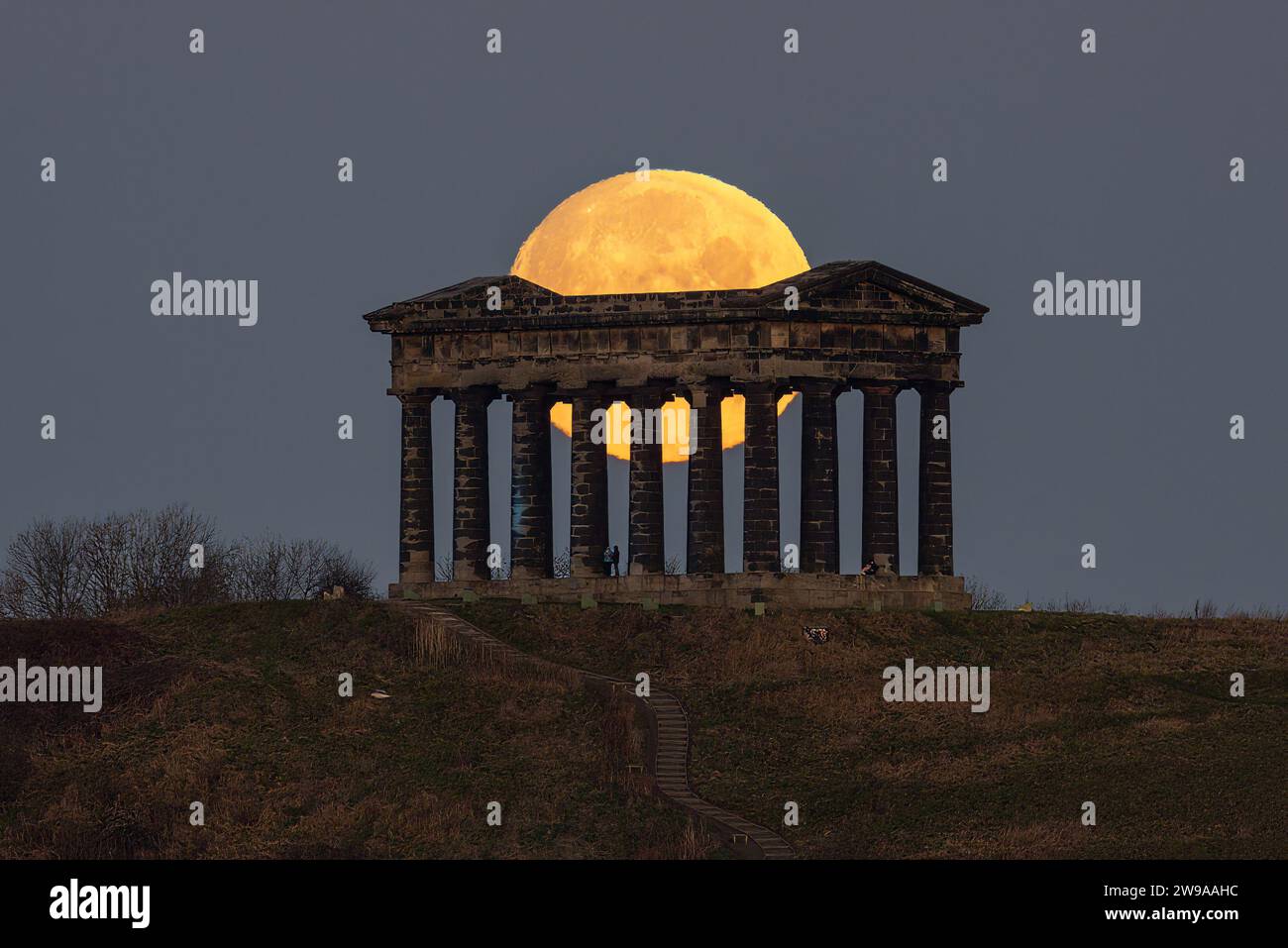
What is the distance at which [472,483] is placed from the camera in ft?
433

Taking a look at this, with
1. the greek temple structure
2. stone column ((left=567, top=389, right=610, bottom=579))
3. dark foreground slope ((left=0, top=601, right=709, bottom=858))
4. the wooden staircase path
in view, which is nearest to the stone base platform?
the greek temple structure

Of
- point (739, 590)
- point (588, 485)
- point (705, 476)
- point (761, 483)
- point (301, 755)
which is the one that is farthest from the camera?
point (588, 485)

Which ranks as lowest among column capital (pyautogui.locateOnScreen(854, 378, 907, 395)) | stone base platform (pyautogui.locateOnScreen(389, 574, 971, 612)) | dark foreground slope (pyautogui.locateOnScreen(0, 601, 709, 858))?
dark foreground slope (pyautogui.locateOnScreen(0, 601, 709, 858))

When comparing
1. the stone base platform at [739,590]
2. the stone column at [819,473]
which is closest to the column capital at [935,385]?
the stone column at [819,473]

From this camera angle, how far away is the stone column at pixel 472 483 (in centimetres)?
13138

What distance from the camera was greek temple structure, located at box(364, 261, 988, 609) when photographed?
127m

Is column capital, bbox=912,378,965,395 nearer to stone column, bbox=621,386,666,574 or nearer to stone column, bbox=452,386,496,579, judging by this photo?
stone column, bbox=621,386,666,574

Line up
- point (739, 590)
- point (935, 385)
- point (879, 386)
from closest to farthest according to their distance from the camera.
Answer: point (739, 590) < point (879, 386) < point (935, 385)

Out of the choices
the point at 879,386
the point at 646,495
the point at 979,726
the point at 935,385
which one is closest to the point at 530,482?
the point at 646,495

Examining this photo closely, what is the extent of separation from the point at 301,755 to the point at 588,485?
26.7m

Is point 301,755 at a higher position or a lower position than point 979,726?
lower

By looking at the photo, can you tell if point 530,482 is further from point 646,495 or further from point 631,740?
point 631,740

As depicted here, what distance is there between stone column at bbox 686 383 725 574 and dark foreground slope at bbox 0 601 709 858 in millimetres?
13777
